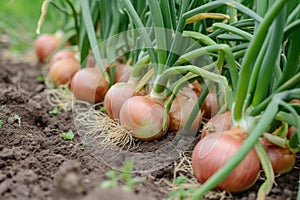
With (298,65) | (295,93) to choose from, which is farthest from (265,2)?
(295,93)

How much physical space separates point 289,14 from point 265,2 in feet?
0.28

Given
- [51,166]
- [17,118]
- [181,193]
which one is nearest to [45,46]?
[17,118]

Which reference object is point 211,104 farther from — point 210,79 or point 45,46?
point 45,46

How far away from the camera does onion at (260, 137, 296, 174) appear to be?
1654 mm

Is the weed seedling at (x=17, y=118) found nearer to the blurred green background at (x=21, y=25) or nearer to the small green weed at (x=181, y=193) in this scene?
the small green weed at (x=181, y=193)

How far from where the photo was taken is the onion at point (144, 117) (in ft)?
6.19

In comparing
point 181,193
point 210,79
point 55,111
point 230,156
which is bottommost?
point 55,111

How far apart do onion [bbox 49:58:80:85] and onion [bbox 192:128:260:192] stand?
1281mm

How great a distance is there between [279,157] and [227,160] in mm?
221

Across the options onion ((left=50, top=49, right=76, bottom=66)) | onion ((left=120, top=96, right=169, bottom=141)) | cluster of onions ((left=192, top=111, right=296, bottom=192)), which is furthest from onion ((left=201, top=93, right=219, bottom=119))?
onion ((left=50, top=49, right=76, bottom=66))

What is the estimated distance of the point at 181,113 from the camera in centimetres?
196

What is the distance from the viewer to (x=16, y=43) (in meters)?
3.65

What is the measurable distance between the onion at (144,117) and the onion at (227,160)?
332 millimetres

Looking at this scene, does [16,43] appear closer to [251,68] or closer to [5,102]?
[5,102]
